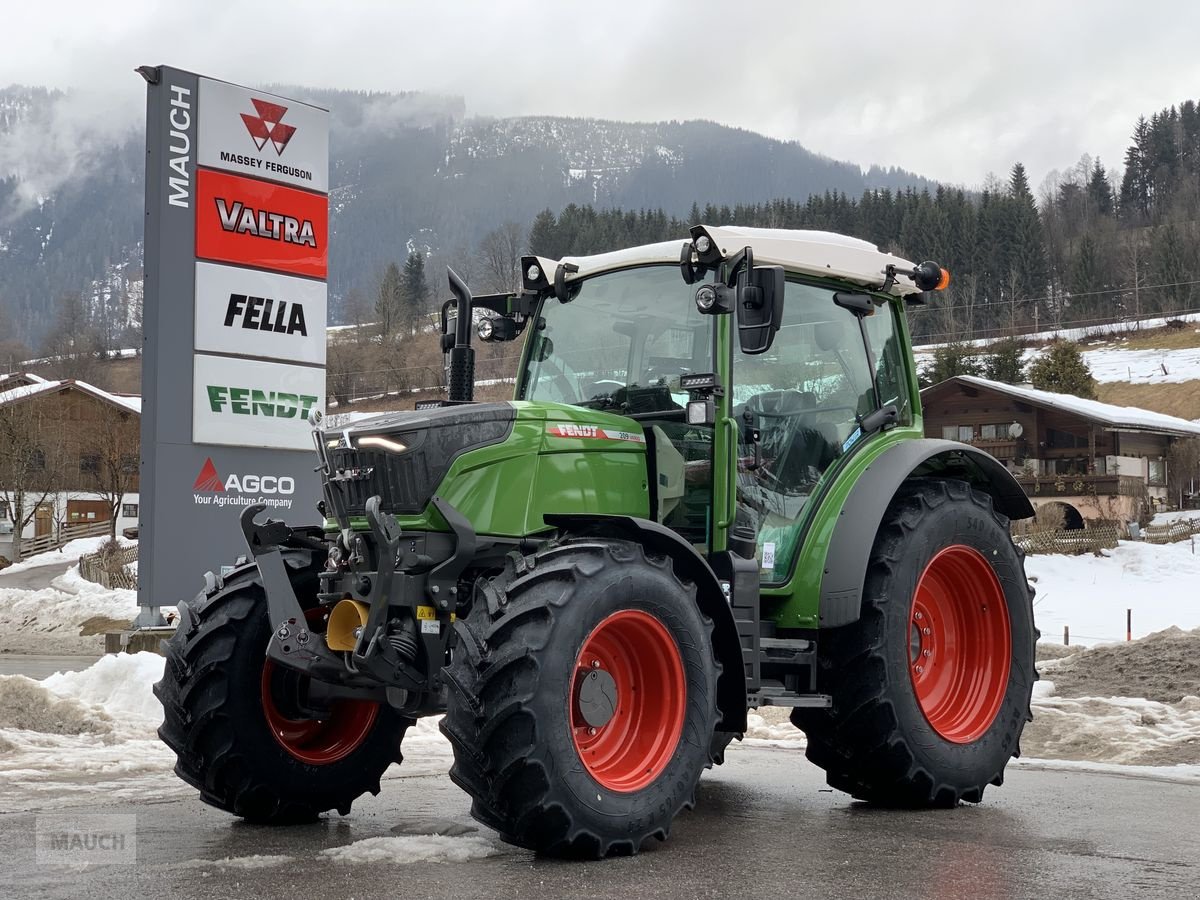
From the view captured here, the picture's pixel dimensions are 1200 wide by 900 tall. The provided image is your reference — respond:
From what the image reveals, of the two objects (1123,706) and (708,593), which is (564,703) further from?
(1123,706)

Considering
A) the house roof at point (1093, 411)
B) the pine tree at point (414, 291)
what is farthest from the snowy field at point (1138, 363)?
the pine tree at point (414, 291)

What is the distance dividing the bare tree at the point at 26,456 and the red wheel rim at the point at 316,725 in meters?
41.1

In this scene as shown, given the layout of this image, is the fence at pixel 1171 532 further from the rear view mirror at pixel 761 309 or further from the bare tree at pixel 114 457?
the rear view mirror at pixel 761 309

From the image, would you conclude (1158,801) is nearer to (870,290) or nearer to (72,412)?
(870,290)

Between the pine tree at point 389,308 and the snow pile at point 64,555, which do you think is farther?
the pine tree at point 389,308

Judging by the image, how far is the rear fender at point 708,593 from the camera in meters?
5.86

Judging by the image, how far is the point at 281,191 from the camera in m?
12.6

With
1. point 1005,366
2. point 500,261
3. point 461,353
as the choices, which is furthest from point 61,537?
point 461,353

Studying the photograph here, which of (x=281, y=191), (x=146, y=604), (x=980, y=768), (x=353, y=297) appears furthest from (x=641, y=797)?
(x=353, y=297)

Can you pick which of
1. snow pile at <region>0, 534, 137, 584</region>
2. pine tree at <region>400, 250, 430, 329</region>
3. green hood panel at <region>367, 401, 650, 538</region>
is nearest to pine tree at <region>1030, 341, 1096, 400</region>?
snow pile at <region>0, 534, 137, 584</region>

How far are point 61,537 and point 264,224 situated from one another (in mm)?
45640

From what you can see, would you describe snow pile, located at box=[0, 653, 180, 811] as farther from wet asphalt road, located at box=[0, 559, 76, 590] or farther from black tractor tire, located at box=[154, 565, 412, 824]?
wet asphalt road, located at box=[0, 559, 76, 590]

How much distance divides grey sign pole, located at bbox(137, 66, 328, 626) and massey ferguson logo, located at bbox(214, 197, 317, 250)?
0.01m

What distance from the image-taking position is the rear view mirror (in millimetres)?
6047
